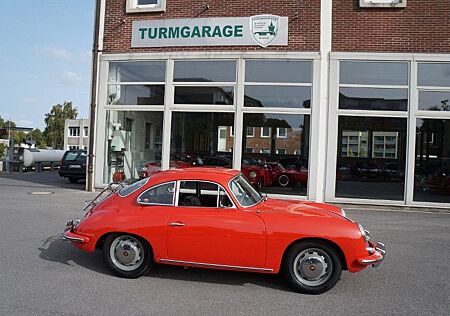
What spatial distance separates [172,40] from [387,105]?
21.7 feet

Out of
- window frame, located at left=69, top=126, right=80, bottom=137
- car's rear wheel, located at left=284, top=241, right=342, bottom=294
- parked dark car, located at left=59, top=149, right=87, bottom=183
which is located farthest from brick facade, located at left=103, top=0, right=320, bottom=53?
window frame, located at left=69, top=126, right=80, bottom=137

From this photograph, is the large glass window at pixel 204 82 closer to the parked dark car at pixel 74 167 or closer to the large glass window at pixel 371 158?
the large glass window at pixel 371 158

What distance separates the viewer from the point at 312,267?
480cm

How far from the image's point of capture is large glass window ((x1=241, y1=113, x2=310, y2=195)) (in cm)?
1193

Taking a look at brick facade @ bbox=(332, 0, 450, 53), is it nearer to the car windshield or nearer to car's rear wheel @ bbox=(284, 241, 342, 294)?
the car windshield

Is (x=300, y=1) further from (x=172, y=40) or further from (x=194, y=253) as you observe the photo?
(x=194, y=253)

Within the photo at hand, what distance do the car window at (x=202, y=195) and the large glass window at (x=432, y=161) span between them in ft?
27.3

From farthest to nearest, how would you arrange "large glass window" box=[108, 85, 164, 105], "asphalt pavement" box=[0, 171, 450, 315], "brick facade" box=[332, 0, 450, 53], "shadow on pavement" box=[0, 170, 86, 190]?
"shadow on pavement" box=[0, 170, 86, 190]
"large glass window" box=[108, 85, 164, 105]
"brick facade" box=[332, 0, 450, 53]
"asphalt pavement" box=[0, 171, 450, 315]

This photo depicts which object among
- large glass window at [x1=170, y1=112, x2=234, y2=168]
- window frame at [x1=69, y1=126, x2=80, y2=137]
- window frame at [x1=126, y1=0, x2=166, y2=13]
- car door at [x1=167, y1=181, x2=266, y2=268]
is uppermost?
window frame at [x1=126, y1=0, x2=166, y2=13]

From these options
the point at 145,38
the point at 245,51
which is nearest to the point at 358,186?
the point at 245,51

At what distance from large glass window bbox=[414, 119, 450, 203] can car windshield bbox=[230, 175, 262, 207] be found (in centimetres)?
760

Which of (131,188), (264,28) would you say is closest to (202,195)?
(131,188)

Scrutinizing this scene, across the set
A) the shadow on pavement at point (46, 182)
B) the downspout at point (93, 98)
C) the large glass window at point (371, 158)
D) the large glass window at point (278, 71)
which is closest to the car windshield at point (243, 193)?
the large glass window at point (371, 158)

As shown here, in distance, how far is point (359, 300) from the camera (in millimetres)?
4586
